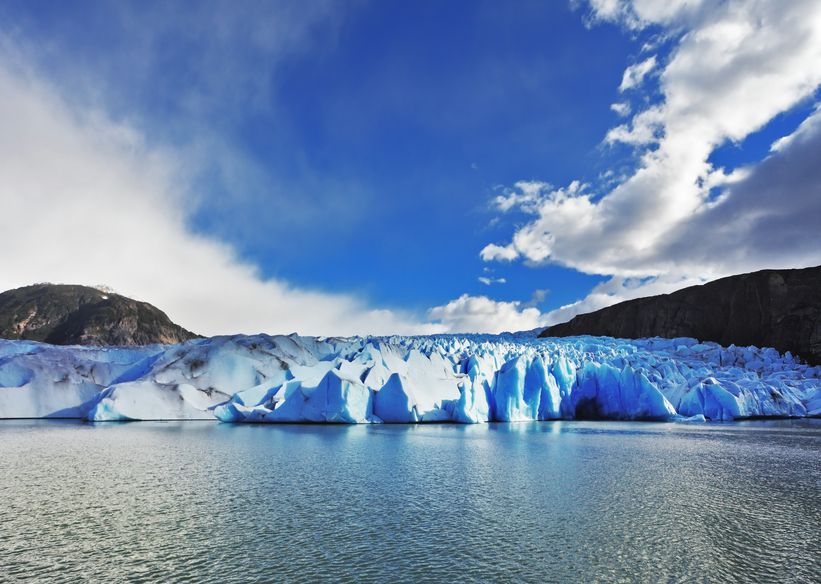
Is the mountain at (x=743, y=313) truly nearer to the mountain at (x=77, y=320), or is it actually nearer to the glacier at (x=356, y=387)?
the glacier at (x=356, y=387)

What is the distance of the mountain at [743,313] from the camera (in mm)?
49750

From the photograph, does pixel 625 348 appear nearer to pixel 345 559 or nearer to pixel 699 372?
pixel 699 372

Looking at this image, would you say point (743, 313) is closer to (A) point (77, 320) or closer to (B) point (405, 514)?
(B) point (405, 514)

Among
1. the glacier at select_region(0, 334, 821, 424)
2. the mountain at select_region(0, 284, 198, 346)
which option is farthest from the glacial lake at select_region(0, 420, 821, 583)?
the mountain at select_region(0, 284, 198, 346)

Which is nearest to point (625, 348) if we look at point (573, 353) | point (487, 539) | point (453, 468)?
point (573, 353)

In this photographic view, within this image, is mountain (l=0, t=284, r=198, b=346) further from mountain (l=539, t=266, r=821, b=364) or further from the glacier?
mountain (l=539, t=266, r=821, b=364)

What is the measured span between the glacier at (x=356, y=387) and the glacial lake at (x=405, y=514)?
9.60 meters

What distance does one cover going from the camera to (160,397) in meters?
25.1

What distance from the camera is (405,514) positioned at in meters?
7.83

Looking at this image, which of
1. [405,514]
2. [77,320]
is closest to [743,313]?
[405,514]

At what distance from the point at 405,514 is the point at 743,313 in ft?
200

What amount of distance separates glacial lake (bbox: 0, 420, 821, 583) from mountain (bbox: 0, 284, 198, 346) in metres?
93.9

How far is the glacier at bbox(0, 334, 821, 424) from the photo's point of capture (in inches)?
961

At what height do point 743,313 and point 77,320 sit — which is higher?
point 77,320
